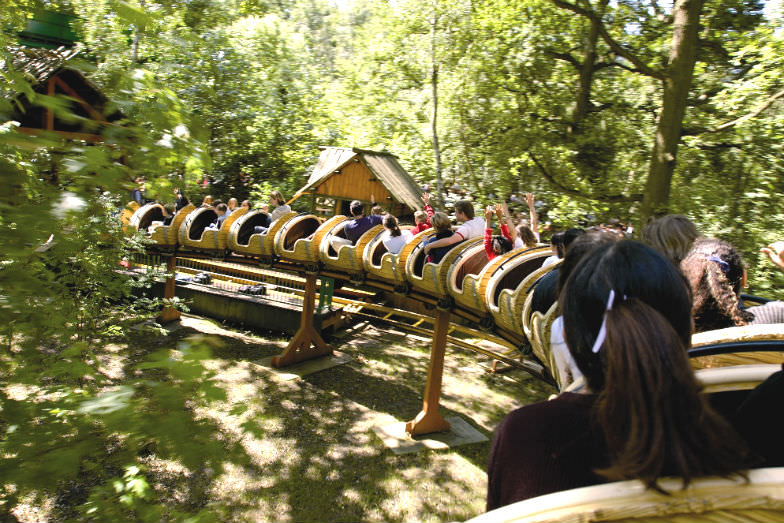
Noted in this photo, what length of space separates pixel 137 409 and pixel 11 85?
0.94m

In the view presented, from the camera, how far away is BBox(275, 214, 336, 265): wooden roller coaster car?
6.64 m

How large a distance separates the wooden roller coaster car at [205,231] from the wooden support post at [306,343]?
1338 millimetres

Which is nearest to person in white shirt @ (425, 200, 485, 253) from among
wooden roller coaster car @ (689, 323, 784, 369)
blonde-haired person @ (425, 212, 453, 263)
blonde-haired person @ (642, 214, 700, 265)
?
blonde-haired person @ (425, 212, 453, 263)

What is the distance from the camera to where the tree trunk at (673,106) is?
6.31 metres

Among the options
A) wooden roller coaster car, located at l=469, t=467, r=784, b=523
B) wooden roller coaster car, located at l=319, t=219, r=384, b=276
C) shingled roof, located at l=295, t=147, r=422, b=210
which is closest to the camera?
wooden roller coaster car, located at l=469, t=467, r=784, b=523

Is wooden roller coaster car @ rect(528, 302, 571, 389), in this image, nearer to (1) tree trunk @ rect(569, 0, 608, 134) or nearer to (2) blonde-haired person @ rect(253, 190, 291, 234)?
(2) blonde-haired person @ rect(253, 190, 291, 234)

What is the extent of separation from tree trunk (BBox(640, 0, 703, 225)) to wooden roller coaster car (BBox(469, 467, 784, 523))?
243 inches

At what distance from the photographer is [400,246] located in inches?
239

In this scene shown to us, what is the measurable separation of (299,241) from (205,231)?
64.0 inches

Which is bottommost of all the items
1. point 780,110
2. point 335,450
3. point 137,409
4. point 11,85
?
point 335,450

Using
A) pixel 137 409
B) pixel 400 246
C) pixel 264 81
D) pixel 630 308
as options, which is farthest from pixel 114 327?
pixel 264 81

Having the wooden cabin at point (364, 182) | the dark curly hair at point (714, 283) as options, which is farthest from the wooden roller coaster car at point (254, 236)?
the dark curly hair at point (714, 283)

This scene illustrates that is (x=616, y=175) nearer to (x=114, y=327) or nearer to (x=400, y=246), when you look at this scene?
(x=400, y=246)

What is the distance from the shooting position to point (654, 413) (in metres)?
0.81
